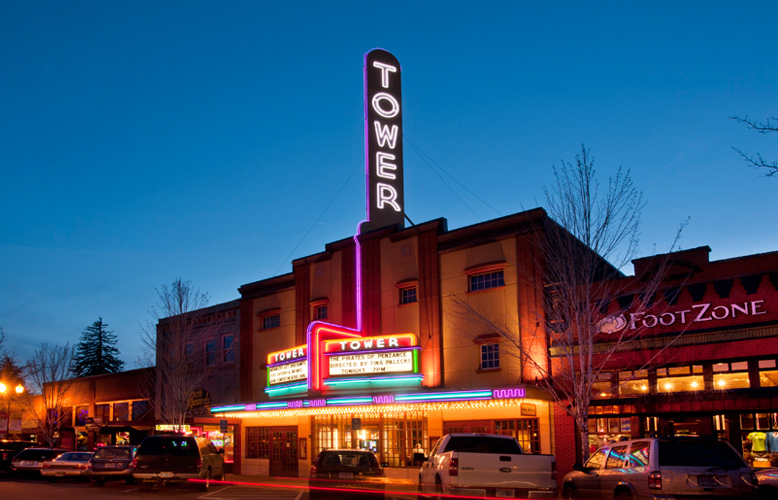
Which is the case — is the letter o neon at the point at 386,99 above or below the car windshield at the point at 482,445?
above

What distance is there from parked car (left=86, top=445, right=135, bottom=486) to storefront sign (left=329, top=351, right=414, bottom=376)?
8158 millimetres

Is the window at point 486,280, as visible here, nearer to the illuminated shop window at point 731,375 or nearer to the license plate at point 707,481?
the illuminated shop window at point 731,375

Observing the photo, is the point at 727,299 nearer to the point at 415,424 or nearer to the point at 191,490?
the point at 415,424

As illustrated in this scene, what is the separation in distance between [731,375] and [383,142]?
58.3 ft

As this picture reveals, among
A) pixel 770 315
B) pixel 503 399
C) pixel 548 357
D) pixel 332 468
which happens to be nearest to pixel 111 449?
pixel 332 468

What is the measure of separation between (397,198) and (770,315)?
1672cm

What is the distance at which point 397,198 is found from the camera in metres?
33.2

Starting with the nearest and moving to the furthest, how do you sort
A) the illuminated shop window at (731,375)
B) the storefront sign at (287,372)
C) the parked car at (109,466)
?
the illuminated shop window at (731,375), the parked car at (109,466), the storefront sign at (287,372)

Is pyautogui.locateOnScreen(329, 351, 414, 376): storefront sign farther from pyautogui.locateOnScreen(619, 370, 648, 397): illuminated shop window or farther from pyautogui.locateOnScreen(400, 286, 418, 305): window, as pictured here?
pyautogui.locateOnScreen(619, 370, 648, 397): illuminated shop window

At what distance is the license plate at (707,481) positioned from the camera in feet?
40.8

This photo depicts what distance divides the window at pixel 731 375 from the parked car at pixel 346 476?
10.3 m

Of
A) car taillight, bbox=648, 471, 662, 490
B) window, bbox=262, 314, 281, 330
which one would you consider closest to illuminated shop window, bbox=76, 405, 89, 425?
window, bbox=262, 314, 281, 330

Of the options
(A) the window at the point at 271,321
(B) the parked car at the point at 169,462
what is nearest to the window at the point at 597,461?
(B) the parked car at the point at 169,462

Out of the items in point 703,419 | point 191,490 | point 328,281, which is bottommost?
point 191,490
